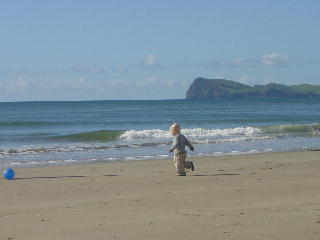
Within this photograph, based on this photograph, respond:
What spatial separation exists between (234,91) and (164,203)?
145907mm

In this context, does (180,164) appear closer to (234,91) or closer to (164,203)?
(164,203)

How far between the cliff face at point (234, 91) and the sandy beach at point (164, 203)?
13534 cm

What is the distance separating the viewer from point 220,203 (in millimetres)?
9398

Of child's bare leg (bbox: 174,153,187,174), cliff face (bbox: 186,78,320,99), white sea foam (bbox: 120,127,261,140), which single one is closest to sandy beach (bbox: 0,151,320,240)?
child's bare leg (bbox: 174,153,187,174)

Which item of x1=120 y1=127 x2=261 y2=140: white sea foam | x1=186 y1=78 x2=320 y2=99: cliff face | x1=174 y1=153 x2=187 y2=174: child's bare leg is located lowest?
x1=120 y1=127 x2=261 y2=140: white sea foam

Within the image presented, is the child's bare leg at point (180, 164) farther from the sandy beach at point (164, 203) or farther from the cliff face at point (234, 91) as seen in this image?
the cliff face at point (234, 91)

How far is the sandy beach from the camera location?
7504mm

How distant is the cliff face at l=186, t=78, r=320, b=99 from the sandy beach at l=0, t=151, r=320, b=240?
444ft

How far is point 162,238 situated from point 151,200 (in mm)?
2732

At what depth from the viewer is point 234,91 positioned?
15412cm

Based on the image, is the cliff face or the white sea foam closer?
the white sea foam

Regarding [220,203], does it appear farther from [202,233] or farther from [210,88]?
[210,88]

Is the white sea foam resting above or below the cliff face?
below

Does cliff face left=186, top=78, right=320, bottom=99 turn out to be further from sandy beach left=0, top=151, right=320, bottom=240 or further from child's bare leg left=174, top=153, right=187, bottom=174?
child's bare leg left=174, top=153, right=187, bottom=174
